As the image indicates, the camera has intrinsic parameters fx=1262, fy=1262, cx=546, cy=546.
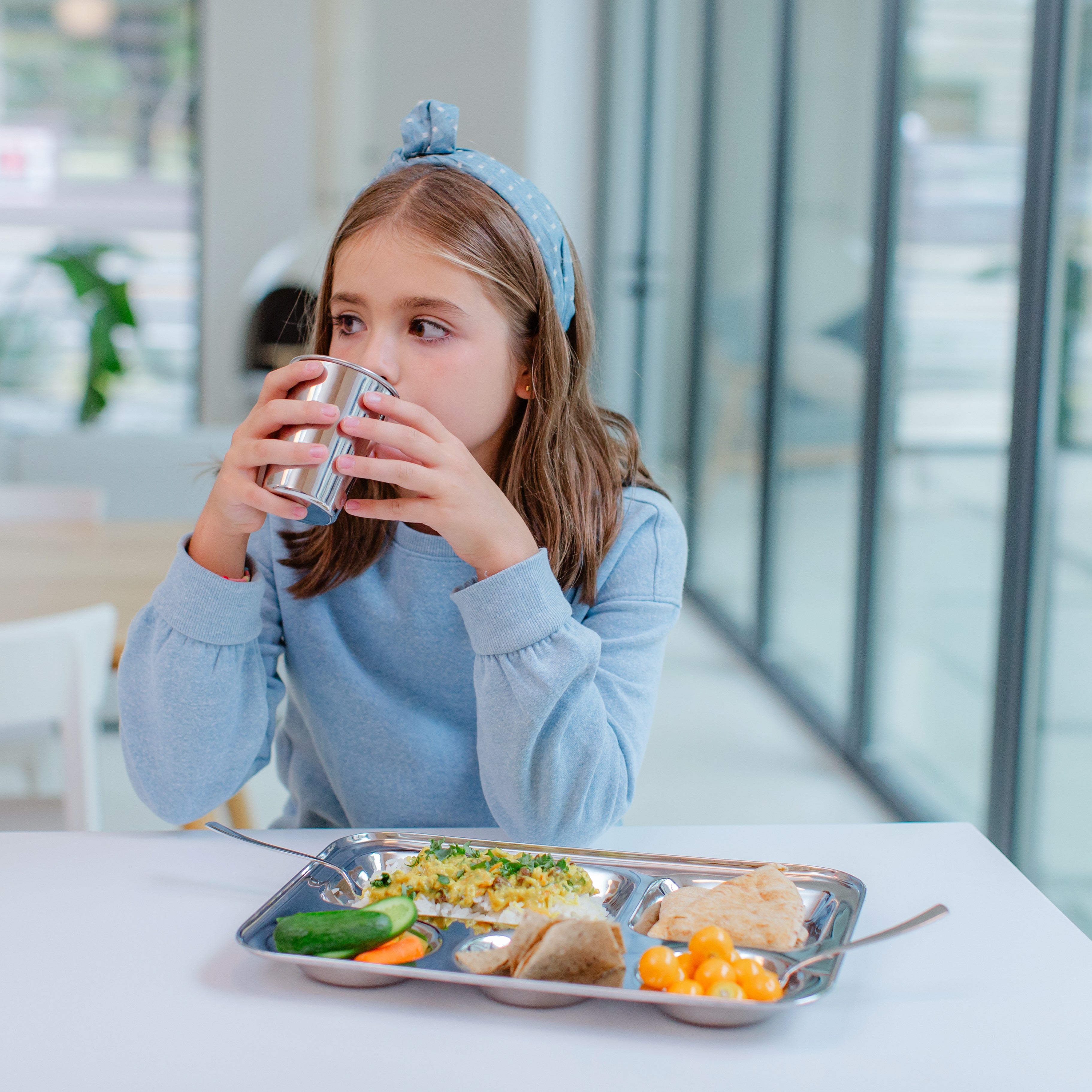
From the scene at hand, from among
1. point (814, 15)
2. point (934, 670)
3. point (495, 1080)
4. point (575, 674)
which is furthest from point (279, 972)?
point (814, 15)

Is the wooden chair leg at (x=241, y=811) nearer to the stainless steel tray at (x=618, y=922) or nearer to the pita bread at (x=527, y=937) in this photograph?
the stainless steel tray at (x=618, y=922)

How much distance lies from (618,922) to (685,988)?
0.11 meters

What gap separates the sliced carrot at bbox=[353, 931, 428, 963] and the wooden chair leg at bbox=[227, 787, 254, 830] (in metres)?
1.47

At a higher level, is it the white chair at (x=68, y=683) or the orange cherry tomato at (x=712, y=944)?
the orange cherry tomato at (x=712, y=944)

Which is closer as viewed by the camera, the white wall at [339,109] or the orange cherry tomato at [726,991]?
the orange cherry tomato at [726,991]

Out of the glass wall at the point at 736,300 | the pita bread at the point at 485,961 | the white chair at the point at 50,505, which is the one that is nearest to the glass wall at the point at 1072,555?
the pita bread at the point at 485,961

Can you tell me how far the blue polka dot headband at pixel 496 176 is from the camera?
108 cm

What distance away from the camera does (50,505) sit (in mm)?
2656

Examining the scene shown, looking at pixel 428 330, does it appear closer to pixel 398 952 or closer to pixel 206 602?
pixel 206 602

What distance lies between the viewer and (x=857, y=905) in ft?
2.61

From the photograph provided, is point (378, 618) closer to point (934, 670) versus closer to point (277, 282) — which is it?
point (934, 670)

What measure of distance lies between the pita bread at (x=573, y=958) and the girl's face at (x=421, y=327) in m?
0.43

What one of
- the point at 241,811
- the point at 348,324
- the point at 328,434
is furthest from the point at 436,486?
the point at 241,811

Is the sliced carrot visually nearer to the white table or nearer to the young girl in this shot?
the white table
